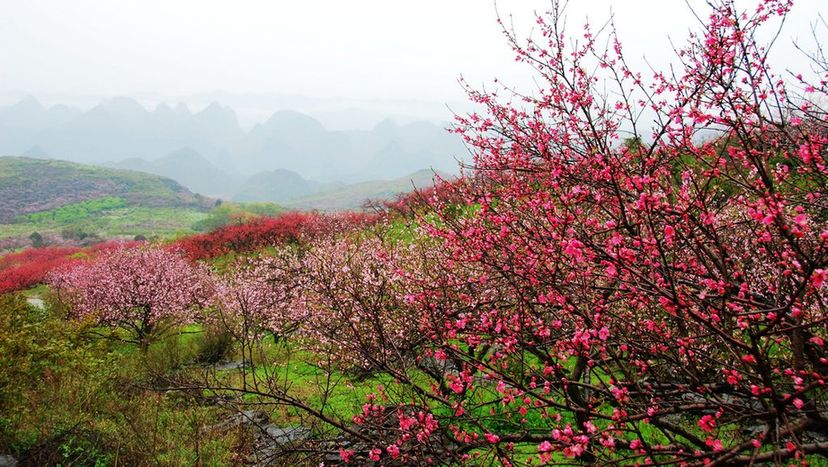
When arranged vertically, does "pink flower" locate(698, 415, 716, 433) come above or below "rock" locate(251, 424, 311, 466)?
above

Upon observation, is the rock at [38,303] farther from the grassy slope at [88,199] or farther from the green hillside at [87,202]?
the grassy slope at [88,199]

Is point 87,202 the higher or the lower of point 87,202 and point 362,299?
the higher

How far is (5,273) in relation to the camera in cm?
3844

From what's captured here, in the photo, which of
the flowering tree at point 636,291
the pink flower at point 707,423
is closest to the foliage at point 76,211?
the flowering tree at point 636,291

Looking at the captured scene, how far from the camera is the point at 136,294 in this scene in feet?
63.9

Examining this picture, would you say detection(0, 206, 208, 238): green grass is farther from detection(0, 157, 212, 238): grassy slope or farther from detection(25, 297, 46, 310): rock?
detection(25, 297, 46, 310): rock

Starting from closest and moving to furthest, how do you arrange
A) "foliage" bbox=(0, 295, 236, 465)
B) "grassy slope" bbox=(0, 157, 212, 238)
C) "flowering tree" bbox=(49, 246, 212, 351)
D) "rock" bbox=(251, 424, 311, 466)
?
"rock" bbox=(251, 424, 311, 466), "foliage" bbox=(0, 295, 236, 465), "flowering tree" bbox=(49, 246, 212, 351), "grassy slope" bbox=(0, 157, 212, 238)

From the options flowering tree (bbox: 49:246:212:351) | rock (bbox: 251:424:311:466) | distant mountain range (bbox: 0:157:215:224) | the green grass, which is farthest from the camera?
distant mountain range (bbox: 0:157:215:224)

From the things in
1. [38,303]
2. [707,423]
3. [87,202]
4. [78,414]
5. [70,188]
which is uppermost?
[70,188]

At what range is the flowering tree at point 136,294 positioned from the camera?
19.1 meters

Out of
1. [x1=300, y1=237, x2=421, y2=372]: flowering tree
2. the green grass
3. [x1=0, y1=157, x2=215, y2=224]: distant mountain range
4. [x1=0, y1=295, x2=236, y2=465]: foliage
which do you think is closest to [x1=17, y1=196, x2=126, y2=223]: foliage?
the green grass

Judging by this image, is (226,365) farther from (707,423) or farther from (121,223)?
(121,223)

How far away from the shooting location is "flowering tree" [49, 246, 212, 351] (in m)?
19.1

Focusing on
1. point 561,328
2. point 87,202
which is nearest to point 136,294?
point 561,328
